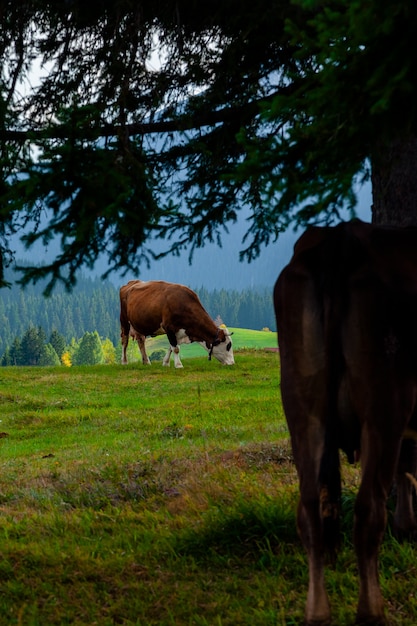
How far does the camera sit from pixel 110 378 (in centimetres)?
2223

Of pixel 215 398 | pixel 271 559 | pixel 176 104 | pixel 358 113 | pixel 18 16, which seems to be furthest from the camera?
pixel 215 398

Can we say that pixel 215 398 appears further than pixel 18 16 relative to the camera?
Yes

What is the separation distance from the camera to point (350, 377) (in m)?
3.78

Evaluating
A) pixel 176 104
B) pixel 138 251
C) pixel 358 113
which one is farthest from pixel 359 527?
pixel 176 104

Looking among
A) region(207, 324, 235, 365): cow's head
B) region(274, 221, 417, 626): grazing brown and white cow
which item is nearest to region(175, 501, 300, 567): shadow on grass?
region(274, 221, 417, 626): grazing brown and white cow

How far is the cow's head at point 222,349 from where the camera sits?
25250 mm

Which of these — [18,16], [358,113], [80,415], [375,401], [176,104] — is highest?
[18,16]

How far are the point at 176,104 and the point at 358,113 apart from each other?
3256 mm

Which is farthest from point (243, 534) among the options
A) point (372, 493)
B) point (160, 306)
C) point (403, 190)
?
point (160, 306)

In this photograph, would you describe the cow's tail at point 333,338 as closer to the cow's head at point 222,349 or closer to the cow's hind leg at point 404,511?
the cow's hind leg at point 404,511

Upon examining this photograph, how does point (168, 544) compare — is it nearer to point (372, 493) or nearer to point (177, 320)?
point (372, 493)

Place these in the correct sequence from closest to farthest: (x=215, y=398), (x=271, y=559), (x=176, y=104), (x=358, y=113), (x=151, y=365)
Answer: (x=358, y=113)
(x=271, y=559)
(x=176, y=104)
(x=215, y=398)
(x=151, y=365)

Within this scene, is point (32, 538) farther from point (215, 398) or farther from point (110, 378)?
point (110, 378)

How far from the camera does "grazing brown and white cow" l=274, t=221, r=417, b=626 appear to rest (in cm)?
369
